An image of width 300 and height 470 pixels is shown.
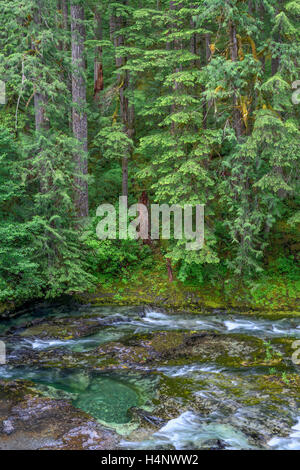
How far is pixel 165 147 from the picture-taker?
15.2 meters

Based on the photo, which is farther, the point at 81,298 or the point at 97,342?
the point at 81,298

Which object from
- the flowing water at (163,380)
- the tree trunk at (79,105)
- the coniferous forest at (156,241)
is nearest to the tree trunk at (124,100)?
the coniferous forest at (156,241)

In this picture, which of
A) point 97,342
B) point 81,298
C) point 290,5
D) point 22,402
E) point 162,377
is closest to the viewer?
point 22,402

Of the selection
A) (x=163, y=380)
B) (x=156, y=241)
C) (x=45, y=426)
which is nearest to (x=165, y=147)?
(x=156, y=241)

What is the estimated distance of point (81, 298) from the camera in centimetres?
1470

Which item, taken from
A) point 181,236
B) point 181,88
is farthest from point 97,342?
point 181,88

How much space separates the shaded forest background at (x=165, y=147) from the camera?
1268cm

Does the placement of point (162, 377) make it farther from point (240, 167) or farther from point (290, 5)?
point (290, 5)

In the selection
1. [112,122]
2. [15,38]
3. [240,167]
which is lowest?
[240,167]

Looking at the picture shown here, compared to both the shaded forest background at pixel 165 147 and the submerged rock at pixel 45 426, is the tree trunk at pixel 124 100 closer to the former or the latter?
the shaded forest background at pixel 165 147

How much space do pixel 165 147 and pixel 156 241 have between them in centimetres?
399

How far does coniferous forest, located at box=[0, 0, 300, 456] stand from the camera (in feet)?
29.5
